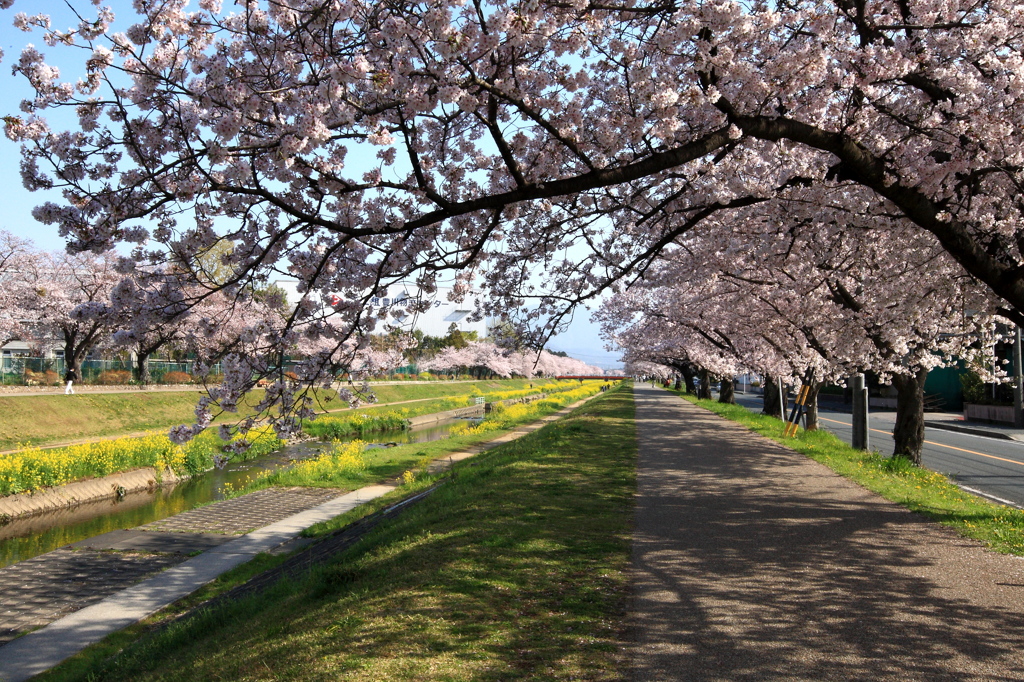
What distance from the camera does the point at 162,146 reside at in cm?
558

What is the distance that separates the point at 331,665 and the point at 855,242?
10002 millimetres

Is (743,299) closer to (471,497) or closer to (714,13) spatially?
(471,497)

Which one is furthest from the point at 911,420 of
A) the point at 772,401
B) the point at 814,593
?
the point at 772,401

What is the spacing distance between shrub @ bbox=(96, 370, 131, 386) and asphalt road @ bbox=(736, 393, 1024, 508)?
35152 mm

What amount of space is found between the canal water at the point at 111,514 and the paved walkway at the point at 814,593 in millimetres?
9768

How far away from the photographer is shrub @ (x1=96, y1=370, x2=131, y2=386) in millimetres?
34906

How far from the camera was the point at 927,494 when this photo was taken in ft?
31.1

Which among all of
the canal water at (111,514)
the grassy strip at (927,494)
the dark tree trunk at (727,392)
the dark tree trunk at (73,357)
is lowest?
the canal water at (111,514)

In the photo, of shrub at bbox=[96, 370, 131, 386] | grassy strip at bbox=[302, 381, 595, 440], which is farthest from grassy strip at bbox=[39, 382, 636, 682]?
shrub at bbox=[96, 370, 131, 386]

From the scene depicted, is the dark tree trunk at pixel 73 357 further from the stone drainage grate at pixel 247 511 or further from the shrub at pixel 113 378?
the stone drainage grate at pixel 247 511

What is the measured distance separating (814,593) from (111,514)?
16.2 metres

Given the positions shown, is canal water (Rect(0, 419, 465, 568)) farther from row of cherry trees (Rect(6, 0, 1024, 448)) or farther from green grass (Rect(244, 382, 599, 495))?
row of cherry trees (Rect(6, 0, 1024, 448))

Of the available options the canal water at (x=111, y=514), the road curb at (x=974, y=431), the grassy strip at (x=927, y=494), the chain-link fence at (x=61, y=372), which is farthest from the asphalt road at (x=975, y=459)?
the chain-link fence at (x=61, y=372)

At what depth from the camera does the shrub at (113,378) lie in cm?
3491
